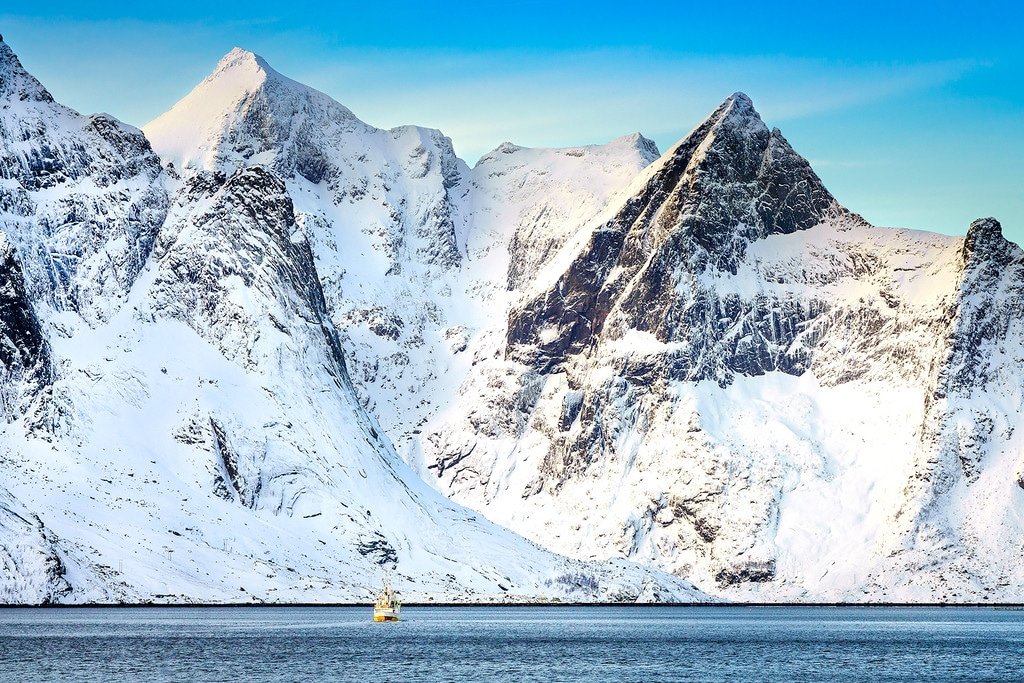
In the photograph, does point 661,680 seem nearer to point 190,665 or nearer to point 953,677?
point 953,677

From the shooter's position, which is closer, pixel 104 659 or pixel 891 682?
pixel 891 682

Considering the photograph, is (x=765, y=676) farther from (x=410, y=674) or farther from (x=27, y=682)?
(x=27, y=682)

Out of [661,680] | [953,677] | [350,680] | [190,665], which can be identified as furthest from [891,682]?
[190,665]

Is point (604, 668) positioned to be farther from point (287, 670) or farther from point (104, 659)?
point (104, 659)

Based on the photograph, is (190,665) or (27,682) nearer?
(27,682)

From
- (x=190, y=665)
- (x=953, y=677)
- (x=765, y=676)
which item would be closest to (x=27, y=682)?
(x=190, y=665)

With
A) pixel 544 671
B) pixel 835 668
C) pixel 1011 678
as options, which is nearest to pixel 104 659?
pixel 544 671

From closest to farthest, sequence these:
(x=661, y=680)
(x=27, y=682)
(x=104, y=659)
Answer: (x=27, y=682), (x=661, y=680), (x=104, y=659)

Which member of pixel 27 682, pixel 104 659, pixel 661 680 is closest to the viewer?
pixel 27 682
